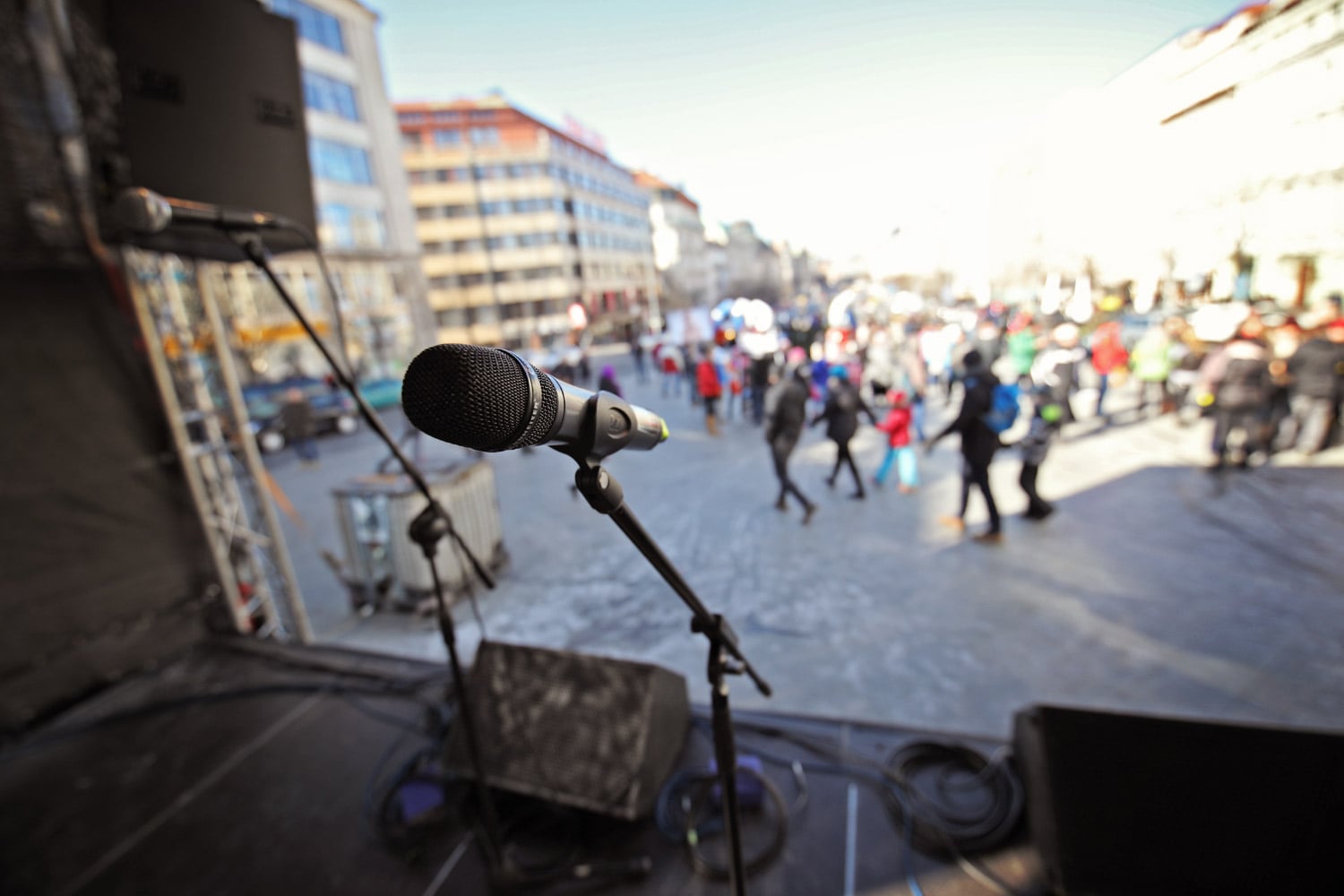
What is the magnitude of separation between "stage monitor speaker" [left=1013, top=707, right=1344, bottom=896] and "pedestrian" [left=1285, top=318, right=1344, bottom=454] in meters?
8.34

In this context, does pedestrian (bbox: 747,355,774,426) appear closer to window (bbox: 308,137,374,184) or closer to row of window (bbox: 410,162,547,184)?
window (bbox: 308,137,374,184)

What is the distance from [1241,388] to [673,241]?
72.3 m

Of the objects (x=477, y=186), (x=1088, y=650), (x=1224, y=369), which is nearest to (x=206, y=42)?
(x=1088, y=650)

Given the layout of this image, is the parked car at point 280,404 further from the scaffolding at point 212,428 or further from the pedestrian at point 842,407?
the pedestrian at point 842,407

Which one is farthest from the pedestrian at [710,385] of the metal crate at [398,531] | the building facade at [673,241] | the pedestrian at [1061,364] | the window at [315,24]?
the building facade at [673,241]

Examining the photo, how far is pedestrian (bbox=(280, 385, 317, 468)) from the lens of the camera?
487 inches

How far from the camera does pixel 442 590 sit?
7.82ft

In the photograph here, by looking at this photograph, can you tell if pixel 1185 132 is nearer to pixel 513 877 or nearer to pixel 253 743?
pixel 513 877

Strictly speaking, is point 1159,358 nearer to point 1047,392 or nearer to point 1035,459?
point 1047,392

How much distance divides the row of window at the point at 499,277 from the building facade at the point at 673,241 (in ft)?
73.2

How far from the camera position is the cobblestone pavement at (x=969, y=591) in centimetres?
387

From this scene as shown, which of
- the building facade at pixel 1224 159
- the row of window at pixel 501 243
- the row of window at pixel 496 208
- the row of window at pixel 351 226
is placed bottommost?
the building facade at pixel 1224 159

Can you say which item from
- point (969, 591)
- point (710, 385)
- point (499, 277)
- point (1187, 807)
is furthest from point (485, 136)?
point (1187, 807)

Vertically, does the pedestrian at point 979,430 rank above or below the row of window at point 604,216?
below
